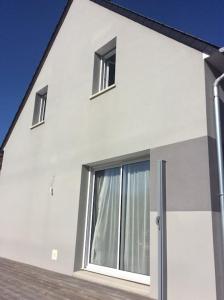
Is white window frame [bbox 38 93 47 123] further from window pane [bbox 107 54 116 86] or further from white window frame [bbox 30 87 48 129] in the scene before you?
window pane [bbox 107 54 116 86]

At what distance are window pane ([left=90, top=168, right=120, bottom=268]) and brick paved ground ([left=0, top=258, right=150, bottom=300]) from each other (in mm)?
617

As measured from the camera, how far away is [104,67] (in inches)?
287

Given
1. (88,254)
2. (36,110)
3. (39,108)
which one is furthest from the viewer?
(39,108)

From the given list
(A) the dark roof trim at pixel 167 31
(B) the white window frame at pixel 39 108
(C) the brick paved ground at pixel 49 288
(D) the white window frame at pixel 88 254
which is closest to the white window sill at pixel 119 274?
(D) the white window frame at pixel 88 254

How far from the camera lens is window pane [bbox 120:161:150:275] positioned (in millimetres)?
4855

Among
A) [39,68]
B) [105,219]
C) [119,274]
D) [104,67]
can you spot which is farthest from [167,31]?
[39,68]

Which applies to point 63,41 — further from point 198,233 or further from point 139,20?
point 198,233

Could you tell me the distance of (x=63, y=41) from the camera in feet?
28.8

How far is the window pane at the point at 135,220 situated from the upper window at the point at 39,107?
208 inches

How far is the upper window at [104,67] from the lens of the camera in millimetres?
6993

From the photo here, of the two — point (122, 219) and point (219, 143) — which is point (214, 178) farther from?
point (122, 219)

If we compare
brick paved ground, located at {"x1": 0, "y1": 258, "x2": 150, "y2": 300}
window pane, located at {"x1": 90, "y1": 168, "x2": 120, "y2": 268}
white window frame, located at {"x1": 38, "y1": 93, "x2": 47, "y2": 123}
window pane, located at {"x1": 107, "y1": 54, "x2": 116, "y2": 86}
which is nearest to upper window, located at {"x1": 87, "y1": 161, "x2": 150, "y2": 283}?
window pane, located at {"x1": 90, "y1": 168, "x2": 120, "y2": 268}

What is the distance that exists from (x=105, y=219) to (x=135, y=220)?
0.93 metres

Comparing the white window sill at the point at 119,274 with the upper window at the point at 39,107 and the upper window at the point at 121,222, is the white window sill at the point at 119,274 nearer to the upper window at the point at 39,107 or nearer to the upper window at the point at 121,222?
the upper window at the point at 121,222
